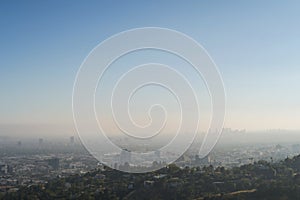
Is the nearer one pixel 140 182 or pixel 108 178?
pixel 140 182

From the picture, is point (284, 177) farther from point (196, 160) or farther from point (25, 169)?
point (25, 169)

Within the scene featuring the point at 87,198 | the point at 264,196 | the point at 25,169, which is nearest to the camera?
the point at 264,196

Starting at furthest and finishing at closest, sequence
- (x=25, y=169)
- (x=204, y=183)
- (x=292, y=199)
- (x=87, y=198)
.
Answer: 1. (x=25, y=169)
2. (x=204, y=183)
3. (x=87, y=198)
4. (x=292, y=199)

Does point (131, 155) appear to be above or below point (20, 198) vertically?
above

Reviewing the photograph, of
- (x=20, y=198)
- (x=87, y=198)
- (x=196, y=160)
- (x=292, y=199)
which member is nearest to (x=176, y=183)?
(x=87, y=198)

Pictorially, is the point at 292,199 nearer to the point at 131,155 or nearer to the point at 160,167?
the point at 160,167

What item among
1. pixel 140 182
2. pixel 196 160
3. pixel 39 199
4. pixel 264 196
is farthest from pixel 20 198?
pixel 196 160

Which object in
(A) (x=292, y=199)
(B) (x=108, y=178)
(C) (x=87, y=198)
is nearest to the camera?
(A) (x=292, y=199)

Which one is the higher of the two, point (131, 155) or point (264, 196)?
point (131, 155)

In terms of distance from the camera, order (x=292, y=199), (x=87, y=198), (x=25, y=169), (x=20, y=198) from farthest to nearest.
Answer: (x=25, y=169)
(x=20, y=198)
(x=87, y=198)
(x=292, y=199)
